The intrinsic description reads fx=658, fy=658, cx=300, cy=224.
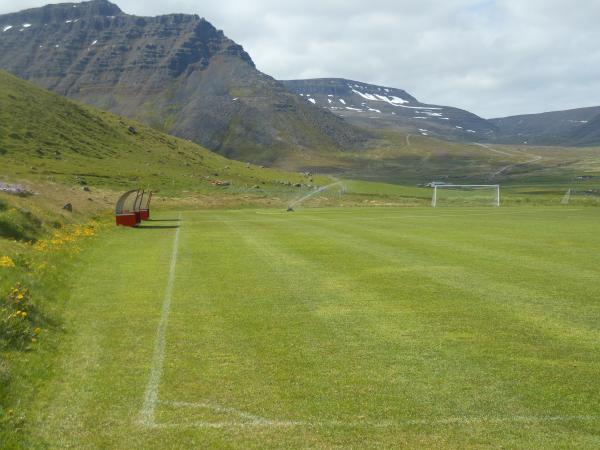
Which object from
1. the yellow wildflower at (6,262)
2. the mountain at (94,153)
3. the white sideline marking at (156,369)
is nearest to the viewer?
the white sideline marking at (156,369)

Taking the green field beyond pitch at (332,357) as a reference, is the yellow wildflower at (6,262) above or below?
above

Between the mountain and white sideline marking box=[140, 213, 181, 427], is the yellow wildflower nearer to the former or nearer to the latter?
white sideline marking box=[140, 213, 181, 427]

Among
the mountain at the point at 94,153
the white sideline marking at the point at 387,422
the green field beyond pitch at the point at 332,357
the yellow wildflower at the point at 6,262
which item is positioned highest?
the mountain at the point at 94,153

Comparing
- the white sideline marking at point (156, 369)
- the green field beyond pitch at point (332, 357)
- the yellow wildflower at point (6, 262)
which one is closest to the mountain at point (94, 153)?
the yellow wildflower at point (6, 262)

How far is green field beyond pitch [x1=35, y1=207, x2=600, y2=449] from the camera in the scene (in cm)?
813

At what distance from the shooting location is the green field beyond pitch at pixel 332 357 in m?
8.13

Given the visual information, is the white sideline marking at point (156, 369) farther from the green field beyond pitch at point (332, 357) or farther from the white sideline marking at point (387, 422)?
the white sideline marking at point (387, 422)

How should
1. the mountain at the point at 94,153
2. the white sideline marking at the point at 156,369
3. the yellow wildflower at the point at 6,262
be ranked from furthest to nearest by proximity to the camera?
the mountain at the point at 94,153 < the yellow wildflower at the point at 6,262 < the white sideline marking at the point at 156,369

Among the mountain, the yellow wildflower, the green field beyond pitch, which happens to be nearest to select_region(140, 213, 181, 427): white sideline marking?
the green field beyond pitch

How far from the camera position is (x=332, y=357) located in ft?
36.2

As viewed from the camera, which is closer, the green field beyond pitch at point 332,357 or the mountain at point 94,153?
the green field beyond pitch at point 332,357

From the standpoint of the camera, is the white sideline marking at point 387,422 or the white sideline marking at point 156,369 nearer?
the white sideline marking at point 387,422

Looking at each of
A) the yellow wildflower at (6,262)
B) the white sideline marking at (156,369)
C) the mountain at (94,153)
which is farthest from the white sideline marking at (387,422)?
the mountain at (94,153)

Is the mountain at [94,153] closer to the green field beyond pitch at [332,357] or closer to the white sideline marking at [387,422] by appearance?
the green field beyond pitch at [332,357]
